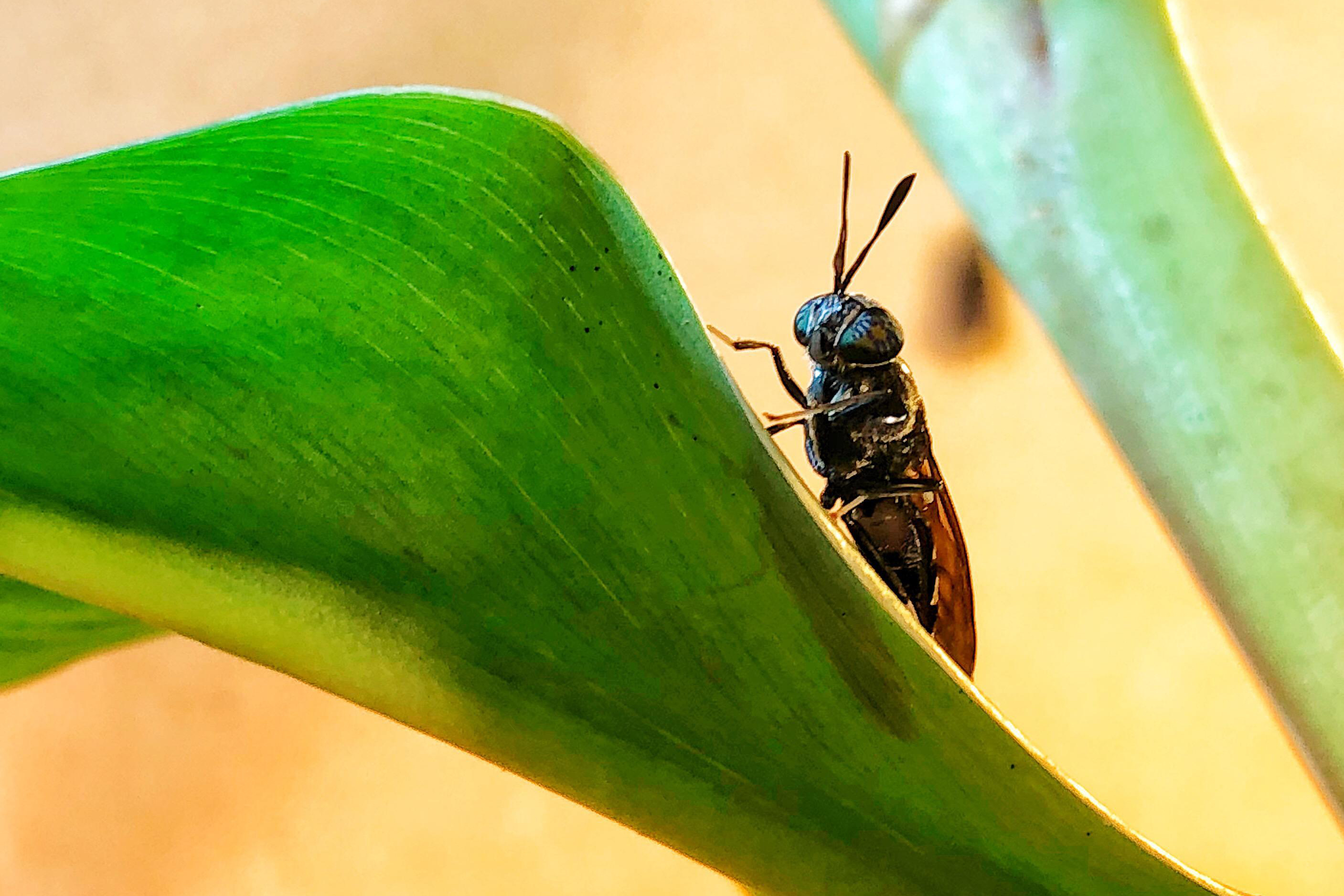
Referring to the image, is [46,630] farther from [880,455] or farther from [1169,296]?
[880,455]

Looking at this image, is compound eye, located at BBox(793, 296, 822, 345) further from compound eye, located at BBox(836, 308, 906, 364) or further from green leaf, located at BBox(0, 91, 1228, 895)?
green leaf, located at BBox(0, 91, 1228, 895)

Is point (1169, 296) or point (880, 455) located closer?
point (1169, 296)

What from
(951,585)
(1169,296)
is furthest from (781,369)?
(1169,296)

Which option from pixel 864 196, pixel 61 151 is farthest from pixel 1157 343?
pixel 61 151

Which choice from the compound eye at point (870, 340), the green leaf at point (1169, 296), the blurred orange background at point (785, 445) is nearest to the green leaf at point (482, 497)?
the green leaf at point (1169, 296)

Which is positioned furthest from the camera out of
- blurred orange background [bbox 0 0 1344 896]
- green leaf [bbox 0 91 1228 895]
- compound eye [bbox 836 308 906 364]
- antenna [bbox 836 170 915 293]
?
blurred orange background [bbox 0 0 1344 896]

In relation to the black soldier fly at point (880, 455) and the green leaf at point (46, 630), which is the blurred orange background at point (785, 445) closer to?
the black soldier fly at point (880, 455)

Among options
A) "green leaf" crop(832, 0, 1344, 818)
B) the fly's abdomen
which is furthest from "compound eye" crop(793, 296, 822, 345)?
"green leaf" crop(832, 0, 1344, 818)
